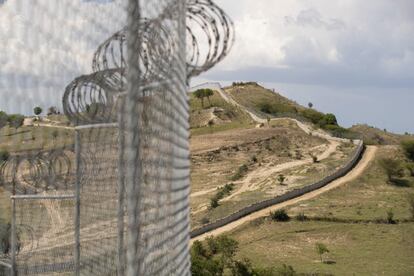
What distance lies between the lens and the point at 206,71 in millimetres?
6133

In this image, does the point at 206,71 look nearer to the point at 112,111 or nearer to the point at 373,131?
the point at 112,111

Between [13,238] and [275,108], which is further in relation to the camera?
[275,108]

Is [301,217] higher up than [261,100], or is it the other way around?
[261,100]

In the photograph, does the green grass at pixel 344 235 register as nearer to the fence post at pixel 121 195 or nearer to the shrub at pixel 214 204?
the shrub at pixel 214 204

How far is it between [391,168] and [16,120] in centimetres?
3957

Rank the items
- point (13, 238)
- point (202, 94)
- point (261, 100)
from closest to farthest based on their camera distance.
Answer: point (13, 238), point (202, 94), point (261, 100)

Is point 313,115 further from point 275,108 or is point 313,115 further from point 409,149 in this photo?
point 409,149

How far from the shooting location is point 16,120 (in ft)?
12.1

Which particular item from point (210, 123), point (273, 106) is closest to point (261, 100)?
point (273, 106)

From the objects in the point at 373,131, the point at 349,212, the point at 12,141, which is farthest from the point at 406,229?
the point at 373,131

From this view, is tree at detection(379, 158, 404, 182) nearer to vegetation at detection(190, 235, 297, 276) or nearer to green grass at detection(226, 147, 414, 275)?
green grass at detection(226, 147, 414, 275)

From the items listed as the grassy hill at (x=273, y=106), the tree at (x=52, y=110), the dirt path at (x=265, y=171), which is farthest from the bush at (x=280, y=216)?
the tree at (x=52, y=110)

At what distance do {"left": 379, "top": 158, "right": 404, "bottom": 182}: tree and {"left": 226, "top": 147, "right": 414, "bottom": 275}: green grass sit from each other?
7.91 feet

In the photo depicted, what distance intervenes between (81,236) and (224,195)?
31376 millimetres
